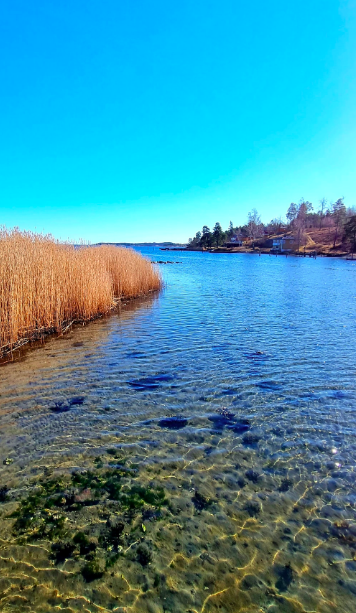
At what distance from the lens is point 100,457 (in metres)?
3.94

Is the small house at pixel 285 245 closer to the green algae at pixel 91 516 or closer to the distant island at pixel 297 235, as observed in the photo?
the distant island at pixel 297 235

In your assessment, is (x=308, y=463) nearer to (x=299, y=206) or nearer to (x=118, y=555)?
(x=118, y=555)

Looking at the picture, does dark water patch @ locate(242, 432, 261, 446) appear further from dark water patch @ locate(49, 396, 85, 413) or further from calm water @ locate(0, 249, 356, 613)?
dark water patch @ locate(49, 396, 85, 413)

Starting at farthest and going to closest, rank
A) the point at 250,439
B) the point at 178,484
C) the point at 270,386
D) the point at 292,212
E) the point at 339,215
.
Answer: the point at 292,212 < the point at 339,215 < the point at 270,386 < the point at 250,439 < the point at 178,484

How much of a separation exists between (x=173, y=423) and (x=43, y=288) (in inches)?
247

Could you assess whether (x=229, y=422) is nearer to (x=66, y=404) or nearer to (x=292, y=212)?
(x=66, y=404)

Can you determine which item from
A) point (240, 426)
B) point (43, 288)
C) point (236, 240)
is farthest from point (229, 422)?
point (236, 240)

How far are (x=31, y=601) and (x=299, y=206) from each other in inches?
5027

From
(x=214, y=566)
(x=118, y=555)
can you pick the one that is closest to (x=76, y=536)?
(x=118, y=555)

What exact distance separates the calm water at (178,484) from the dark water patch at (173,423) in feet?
0.09

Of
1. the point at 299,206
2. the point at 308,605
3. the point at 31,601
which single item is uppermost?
the point at 299,206

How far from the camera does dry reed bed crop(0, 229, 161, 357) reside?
7.80m

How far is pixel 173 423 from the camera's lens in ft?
15.5

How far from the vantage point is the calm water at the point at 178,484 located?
245 centimetres
